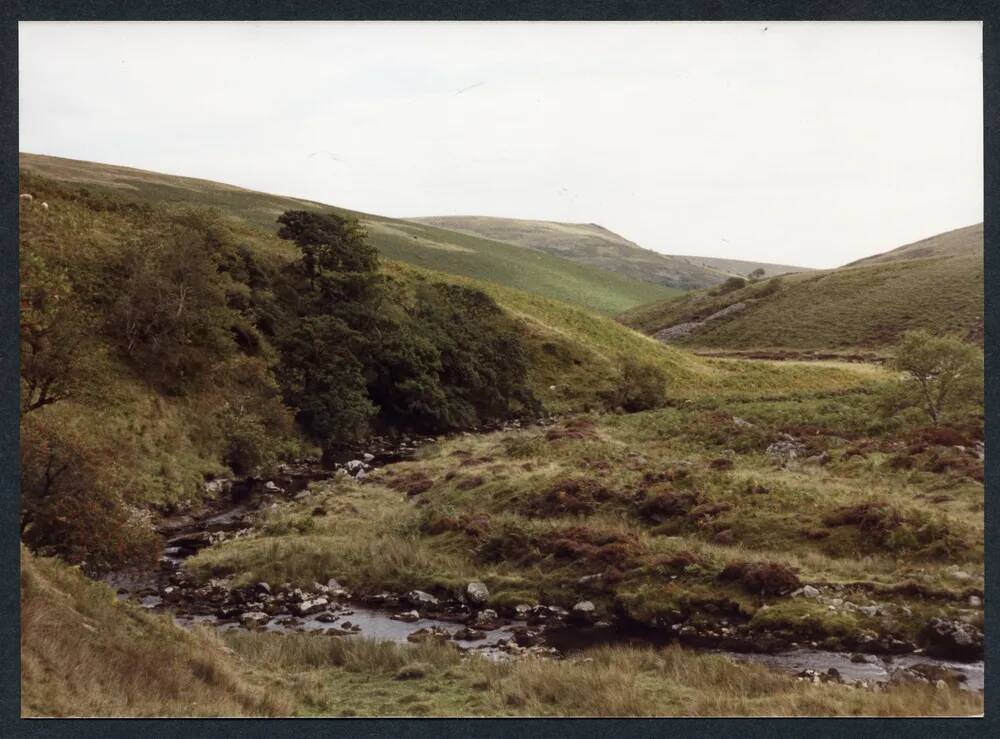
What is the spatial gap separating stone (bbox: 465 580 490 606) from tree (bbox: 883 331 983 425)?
850 cm

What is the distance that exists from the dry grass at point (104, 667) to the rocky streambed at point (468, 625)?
8.50ft

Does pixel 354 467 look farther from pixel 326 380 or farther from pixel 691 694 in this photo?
pixel 691 694

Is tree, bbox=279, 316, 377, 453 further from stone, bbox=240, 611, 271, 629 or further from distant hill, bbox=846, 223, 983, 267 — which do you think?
distant hill, bbox=846, 223, 983, 267

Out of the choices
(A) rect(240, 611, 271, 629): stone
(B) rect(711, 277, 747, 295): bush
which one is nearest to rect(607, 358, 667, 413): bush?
(B) rect(711, 277, 747, 295): bush

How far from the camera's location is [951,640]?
10289 mm

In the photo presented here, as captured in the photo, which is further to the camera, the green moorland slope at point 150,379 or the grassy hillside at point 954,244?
the green moorland slope at point 150,379

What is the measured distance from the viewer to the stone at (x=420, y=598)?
13.7 metres

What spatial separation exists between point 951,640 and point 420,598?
835 centimetres

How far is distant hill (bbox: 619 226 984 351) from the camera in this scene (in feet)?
41.4

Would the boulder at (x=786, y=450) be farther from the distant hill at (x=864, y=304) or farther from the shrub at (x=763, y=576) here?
the shrub at (x=763, y=576)

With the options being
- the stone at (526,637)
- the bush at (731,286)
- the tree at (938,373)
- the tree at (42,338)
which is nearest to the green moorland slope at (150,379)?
the tree at (42,338)

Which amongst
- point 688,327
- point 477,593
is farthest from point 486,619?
point 688,327

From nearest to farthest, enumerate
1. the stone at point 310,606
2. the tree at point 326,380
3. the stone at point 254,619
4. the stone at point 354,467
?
the stone at point 254,619
the stone at point 310,606
the stone at point 354,467
the tree at point 326,380

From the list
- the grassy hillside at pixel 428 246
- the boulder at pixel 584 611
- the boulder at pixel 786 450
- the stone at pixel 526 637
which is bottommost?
the stone at pixel 526 637
